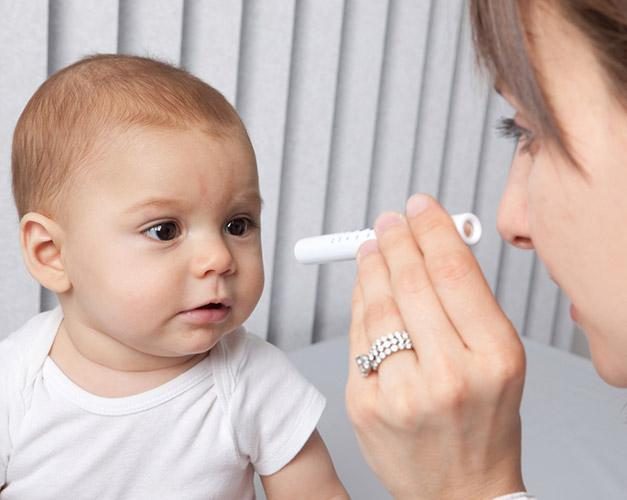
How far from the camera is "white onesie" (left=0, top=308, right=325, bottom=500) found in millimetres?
1045

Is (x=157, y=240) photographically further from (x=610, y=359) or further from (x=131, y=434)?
(x=610, y=359)

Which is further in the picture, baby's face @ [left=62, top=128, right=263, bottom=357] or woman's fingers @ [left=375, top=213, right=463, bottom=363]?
baby's face @ [left=62, top=128, right=263, bottom=357]

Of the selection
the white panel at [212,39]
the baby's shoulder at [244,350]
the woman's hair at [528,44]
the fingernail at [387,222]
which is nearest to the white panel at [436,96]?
the white panel at [212,39]

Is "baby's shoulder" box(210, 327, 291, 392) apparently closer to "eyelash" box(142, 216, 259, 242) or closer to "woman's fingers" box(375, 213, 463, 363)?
"eyelash" box(142, 216, 259, 242)

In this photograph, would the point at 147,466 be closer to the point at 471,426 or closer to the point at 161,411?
the point at 161,411

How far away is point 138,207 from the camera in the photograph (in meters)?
0.97

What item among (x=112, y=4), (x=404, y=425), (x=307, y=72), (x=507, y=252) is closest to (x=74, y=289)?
(x=404, y=425)

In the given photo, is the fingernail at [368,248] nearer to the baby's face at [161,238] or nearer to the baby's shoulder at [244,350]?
the baby's face at [161,238]

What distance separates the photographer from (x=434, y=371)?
782 mm

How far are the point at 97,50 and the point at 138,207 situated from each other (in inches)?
21.0

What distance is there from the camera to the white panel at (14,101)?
133 centimetres

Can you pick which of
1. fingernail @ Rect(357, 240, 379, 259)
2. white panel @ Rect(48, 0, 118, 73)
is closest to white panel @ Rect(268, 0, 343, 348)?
white panel @ Rect(48, 0, 118, 73)

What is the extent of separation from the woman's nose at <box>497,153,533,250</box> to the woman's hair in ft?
0.28

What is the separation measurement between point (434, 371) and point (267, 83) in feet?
3.25
